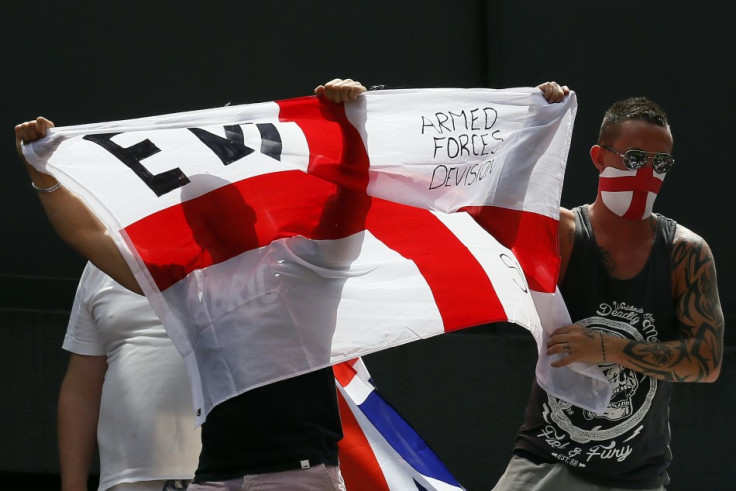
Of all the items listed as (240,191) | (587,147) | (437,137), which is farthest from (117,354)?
(587,147)

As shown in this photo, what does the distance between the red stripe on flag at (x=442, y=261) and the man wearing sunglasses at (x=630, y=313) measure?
29 centimetres

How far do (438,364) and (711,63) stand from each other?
2130 millimetres

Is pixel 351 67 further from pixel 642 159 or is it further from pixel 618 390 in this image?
pixel 618 390

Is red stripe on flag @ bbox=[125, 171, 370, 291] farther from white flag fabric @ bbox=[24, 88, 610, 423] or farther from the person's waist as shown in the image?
the person's waist

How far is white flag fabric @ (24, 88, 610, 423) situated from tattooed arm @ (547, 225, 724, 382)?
0.40 ft

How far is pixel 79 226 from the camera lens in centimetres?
312

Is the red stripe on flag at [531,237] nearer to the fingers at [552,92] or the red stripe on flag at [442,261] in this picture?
the red stripe on flag at [442,261]

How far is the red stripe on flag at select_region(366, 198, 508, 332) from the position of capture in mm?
3605

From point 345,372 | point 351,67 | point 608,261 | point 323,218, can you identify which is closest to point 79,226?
point 323,218

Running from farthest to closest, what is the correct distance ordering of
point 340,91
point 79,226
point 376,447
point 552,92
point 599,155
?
point 376,447 → point 599,155 → point 552,92 → point 340,91 → point 79,226

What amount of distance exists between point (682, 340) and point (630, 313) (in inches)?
7.4

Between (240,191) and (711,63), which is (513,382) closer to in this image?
(711,63)

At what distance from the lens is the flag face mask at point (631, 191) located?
12.5ft

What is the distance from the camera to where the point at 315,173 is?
3.26 meters
